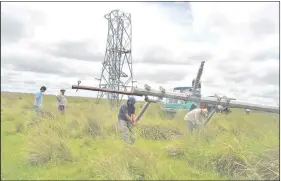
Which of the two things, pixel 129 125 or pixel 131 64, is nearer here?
pixel 129 125

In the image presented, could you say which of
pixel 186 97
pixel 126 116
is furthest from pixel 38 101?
pixel 186 97

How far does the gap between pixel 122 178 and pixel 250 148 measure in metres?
3.26

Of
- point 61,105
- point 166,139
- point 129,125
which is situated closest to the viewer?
point 129,125

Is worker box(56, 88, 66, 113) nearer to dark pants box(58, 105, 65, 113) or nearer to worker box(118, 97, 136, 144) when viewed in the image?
dark pants box(58, 105, 65, 113)

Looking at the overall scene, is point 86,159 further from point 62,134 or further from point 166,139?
point 166,139

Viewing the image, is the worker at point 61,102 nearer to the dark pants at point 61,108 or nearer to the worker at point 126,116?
the dark pants at point 61,108

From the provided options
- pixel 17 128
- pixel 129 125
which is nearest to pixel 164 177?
pixel 129 125

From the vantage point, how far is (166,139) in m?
14.0

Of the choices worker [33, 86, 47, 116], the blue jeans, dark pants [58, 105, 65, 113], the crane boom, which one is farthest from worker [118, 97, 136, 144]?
dark pants [58, 105, 65, 113]

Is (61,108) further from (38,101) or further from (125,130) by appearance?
(125,130)

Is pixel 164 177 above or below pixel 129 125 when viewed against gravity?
below

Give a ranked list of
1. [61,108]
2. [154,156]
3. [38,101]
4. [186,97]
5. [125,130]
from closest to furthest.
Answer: [154,156] → [186,97] → [125,130] → [38,101] → [61,108]

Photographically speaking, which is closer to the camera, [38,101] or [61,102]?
[38,101]

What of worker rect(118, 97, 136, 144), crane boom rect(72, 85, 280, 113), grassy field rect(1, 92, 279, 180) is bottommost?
grassy field rect(1, 92, 279, 180)
